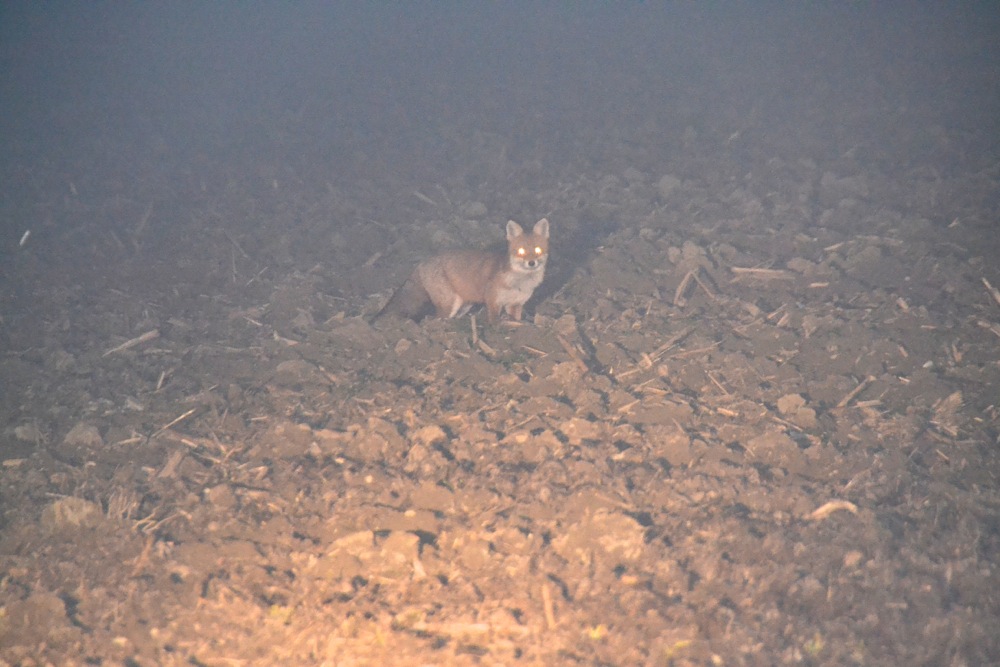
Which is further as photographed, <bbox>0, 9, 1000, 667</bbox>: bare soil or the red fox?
the red fox

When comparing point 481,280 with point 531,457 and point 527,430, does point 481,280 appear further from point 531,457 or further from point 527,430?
point 531,457

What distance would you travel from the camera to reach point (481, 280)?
894 centimetres

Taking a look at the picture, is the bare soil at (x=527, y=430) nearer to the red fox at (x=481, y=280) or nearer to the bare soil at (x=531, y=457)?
the bare soil at (x=531, y=457)

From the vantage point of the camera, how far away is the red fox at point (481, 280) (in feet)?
28.5

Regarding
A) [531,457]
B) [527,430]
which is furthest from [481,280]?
[531,457]

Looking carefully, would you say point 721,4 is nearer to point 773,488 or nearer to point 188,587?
point 773,488

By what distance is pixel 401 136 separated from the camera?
1509 centimetres

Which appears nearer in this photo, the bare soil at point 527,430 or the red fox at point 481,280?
the bare soil at point 527,430

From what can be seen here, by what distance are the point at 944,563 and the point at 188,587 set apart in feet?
16.3

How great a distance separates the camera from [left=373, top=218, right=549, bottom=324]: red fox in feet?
28.5

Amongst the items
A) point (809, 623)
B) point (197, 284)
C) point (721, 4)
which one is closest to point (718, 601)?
point (809, 623)

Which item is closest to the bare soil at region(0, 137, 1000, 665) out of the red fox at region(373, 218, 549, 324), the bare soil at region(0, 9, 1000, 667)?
the bare soil at region(0, 9, 1000, 667)

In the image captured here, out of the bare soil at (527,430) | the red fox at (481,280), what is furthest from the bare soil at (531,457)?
the red fox at (481,280)

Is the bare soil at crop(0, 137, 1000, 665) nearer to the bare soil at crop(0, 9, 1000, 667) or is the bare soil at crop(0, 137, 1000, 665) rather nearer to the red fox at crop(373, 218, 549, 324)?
the bare soil at crop(0, 9, 1000, 667)
